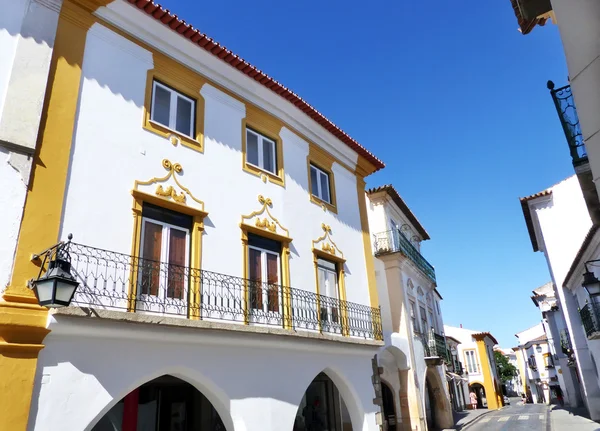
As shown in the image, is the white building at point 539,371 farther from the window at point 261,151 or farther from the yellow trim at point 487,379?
the window at point 261,151

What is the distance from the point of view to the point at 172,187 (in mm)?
7883

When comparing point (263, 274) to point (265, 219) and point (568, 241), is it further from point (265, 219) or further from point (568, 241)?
point (568, 241)

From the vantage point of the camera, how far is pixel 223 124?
30.7 feet

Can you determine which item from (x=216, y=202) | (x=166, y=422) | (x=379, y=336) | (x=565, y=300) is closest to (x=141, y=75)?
(x=216, y=202)

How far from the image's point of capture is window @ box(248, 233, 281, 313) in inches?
344

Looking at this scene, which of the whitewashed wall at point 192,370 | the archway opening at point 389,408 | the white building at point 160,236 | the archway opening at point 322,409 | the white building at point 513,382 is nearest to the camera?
the whitewashed wall at point 192,370

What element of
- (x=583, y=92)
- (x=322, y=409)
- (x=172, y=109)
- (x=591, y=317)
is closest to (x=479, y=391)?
(x=591, y=317)

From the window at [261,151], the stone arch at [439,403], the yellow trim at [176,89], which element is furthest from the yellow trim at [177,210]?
the stone arch at [439,403]

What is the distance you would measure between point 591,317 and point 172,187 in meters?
15.3

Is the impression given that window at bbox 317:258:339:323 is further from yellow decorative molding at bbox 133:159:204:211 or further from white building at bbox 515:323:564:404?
white building at bbox 515:323:564:404

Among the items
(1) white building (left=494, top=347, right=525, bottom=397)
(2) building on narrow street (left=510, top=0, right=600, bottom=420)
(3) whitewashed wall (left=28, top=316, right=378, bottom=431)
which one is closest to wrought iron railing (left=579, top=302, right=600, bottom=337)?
(2) building on narrow street (left=510, top=0, right=600, bottom=420)

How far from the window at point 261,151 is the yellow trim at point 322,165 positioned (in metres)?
1.25

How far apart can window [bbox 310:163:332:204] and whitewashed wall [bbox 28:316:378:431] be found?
153 inches

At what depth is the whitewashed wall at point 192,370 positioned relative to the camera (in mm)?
5688
